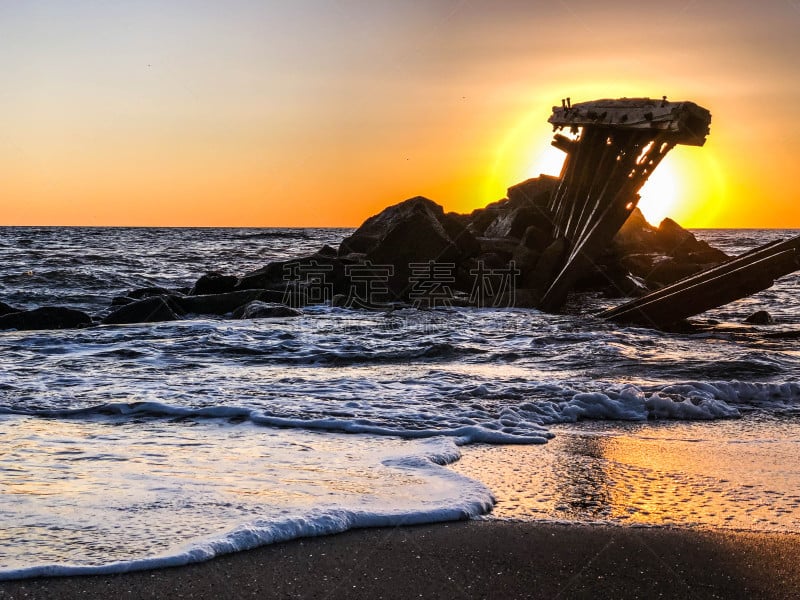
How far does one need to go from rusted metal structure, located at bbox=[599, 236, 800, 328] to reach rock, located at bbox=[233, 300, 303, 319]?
480cm

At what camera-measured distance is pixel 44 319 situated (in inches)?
428

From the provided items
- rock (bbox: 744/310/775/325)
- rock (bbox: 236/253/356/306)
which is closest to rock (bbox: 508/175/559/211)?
rock (bbox: 236/253/356/306)

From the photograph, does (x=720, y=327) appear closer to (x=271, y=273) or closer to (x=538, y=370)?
(x=538, y=370)

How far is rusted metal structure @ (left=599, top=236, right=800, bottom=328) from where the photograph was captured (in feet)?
30.1

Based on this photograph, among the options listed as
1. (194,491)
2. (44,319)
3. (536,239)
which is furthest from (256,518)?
(536,239)

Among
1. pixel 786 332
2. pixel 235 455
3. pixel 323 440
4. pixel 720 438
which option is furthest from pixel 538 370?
pixel 786 332

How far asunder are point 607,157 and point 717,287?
4.58 meters

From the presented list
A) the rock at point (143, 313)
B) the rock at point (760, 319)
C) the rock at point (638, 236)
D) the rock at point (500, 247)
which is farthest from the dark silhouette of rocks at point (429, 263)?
the rock at point (638, 236)

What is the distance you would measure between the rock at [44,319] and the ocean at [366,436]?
1471 mm

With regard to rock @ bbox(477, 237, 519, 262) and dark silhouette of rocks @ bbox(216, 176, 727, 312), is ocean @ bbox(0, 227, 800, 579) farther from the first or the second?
rock @ bbox(477, 237, 519, 262)

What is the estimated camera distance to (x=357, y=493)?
3.49 meters

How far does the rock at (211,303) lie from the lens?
42.3 ft

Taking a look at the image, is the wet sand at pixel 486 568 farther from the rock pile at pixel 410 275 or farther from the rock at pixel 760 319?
the rock at pixel 760 319

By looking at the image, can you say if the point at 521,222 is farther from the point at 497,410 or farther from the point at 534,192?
the point at 497,410
